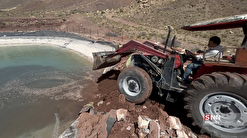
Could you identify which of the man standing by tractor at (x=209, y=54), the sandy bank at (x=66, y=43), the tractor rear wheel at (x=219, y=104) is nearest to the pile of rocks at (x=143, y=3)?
the sandy bank at (x=66, y=43)

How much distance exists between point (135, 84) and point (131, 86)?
15cm

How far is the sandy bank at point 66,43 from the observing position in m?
12.2

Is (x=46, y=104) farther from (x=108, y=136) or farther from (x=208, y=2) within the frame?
(x=208, y=2)

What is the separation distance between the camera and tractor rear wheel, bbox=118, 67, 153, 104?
387 centimetres

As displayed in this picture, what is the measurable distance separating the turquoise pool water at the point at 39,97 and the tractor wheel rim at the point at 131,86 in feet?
6.38

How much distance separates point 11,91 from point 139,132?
638cm

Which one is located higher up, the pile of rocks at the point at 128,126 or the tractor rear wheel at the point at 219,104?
the tractor rear wheel at the point at 219,104

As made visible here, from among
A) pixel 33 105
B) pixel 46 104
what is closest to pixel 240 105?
pixel 46 104

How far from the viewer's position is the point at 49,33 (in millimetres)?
18734

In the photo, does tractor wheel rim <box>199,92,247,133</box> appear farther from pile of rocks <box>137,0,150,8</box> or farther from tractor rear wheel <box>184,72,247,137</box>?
pile of rocks <box>137,0,150,8</box>

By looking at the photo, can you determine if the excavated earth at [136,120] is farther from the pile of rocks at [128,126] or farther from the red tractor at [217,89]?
the red tractor at [217,89]

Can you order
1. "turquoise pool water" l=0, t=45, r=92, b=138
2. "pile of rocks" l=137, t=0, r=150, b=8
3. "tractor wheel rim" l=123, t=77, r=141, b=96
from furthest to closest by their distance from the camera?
1. "pile of rocks" l=137, t=0, r=150, b=8
2. "turquoise pool water" l=0, t=45, r=92, b=138
3. "tractor wheel rim" l=123, t=77, r=141, b=96

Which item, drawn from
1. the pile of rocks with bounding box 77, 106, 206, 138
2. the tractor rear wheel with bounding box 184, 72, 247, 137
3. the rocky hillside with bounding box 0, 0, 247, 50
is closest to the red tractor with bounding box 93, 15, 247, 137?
the tractor rear wheel with bounding box 184, 72, 247, 137

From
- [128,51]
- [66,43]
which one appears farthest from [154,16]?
[128,51]
